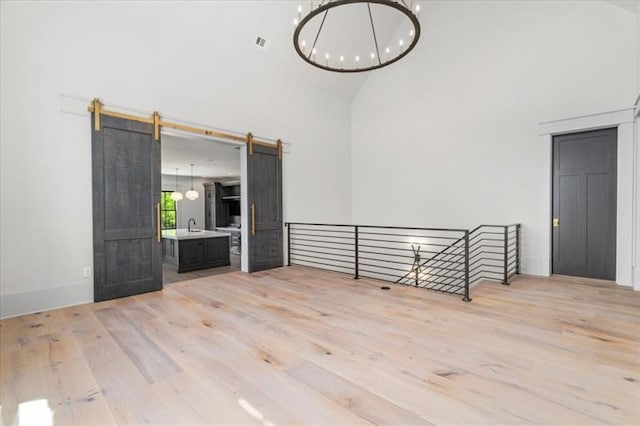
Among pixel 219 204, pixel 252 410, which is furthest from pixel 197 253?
pixel 219 204

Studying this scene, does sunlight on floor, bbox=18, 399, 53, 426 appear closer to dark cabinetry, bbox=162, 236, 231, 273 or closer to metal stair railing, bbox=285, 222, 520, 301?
metal stair railing, bbox=285, 222, 520, 301

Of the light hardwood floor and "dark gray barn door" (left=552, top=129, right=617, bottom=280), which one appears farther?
"dark gray barn door" (left=552, top=129, right=617, bottom=280)

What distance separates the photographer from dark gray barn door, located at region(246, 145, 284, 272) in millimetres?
5609

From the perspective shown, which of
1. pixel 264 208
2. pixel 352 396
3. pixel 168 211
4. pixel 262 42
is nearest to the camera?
pixel 352 396

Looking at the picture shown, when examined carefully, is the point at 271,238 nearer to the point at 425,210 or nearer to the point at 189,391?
the point at 425,210

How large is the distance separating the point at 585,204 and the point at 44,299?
298 inches

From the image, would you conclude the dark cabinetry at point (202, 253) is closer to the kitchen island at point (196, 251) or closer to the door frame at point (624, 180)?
the kitchen island at point (196, 251)

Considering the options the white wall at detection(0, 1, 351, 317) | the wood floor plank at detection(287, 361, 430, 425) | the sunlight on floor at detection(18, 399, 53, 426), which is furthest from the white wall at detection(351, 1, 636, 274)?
the sunlight on floor at detection(18, 399, 53, 426)

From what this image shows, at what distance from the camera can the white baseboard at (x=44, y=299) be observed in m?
3.35

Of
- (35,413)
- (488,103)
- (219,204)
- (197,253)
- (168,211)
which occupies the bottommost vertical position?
(35,413)

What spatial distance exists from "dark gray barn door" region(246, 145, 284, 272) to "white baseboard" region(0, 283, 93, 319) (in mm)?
2484

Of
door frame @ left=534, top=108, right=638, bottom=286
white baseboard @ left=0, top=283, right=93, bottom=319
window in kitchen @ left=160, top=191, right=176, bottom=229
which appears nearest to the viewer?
white baseboard @ left=0, top=283, right=93, bottom=319

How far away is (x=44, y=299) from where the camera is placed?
11.7ft

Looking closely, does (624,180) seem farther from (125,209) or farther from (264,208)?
(125,209)
